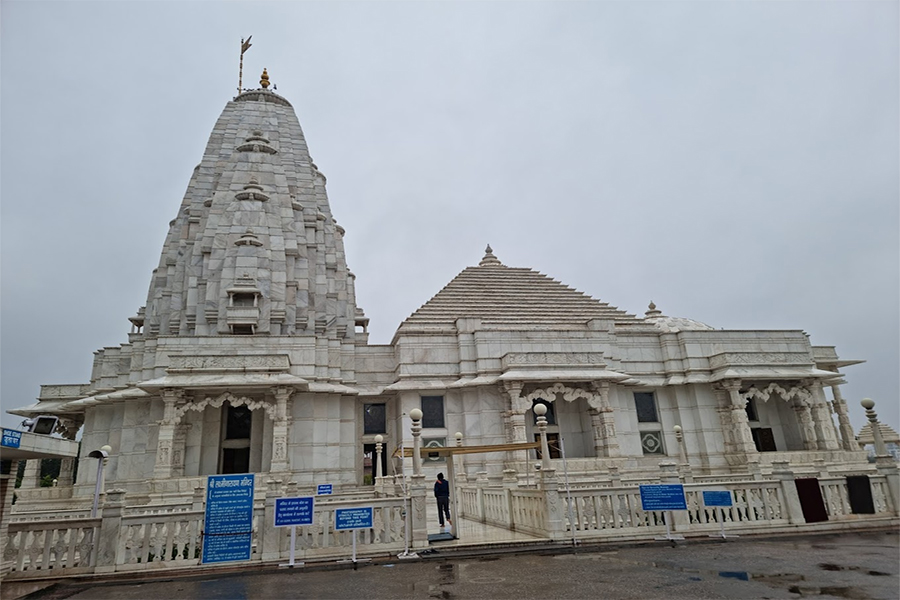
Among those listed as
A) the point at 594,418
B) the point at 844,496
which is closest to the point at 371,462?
the point at 594,418

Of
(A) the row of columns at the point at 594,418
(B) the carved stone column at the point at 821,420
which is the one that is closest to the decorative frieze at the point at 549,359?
(A) the row of columns at the point at 594,418

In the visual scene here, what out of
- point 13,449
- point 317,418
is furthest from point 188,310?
point 13,449

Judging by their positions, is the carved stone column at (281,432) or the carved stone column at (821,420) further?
the carved stone column at (821,420)

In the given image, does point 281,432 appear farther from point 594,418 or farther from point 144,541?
point 594,418

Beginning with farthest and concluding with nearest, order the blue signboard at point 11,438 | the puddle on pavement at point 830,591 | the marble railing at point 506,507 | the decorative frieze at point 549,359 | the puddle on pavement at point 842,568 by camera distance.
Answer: the decorative frieze at point 549,359
the marble railing at point 506,507
the blue signboard at point 11,438
the puddle on pavement at point 842,568
the puddle on pavement at point 830,591

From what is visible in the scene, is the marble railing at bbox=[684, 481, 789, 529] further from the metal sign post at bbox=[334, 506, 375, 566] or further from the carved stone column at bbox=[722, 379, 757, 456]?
the carved stone column at bbox=[722, 379, 757, 456]

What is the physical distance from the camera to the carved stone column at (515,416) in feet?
82.6

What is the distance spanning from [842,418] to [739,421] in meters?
10.5

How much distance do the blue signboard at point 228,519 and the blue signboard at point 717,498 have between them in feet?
35.6

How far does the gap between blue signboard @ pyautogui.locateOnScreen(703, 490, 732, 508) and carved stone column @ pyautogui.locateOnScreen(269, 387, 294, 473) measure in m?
16.9

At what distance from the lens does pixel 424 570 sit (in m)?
10.4

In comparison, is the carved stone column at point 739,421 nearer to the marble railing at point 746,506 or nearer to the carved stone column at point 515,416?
the carved stone column at point 515,416

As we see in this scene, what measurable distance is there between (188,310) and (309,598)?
2458 cm

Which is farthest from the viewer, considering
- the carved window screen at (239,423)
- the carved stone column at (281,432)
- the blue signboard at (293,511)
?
the carved window screen at (239,423)
